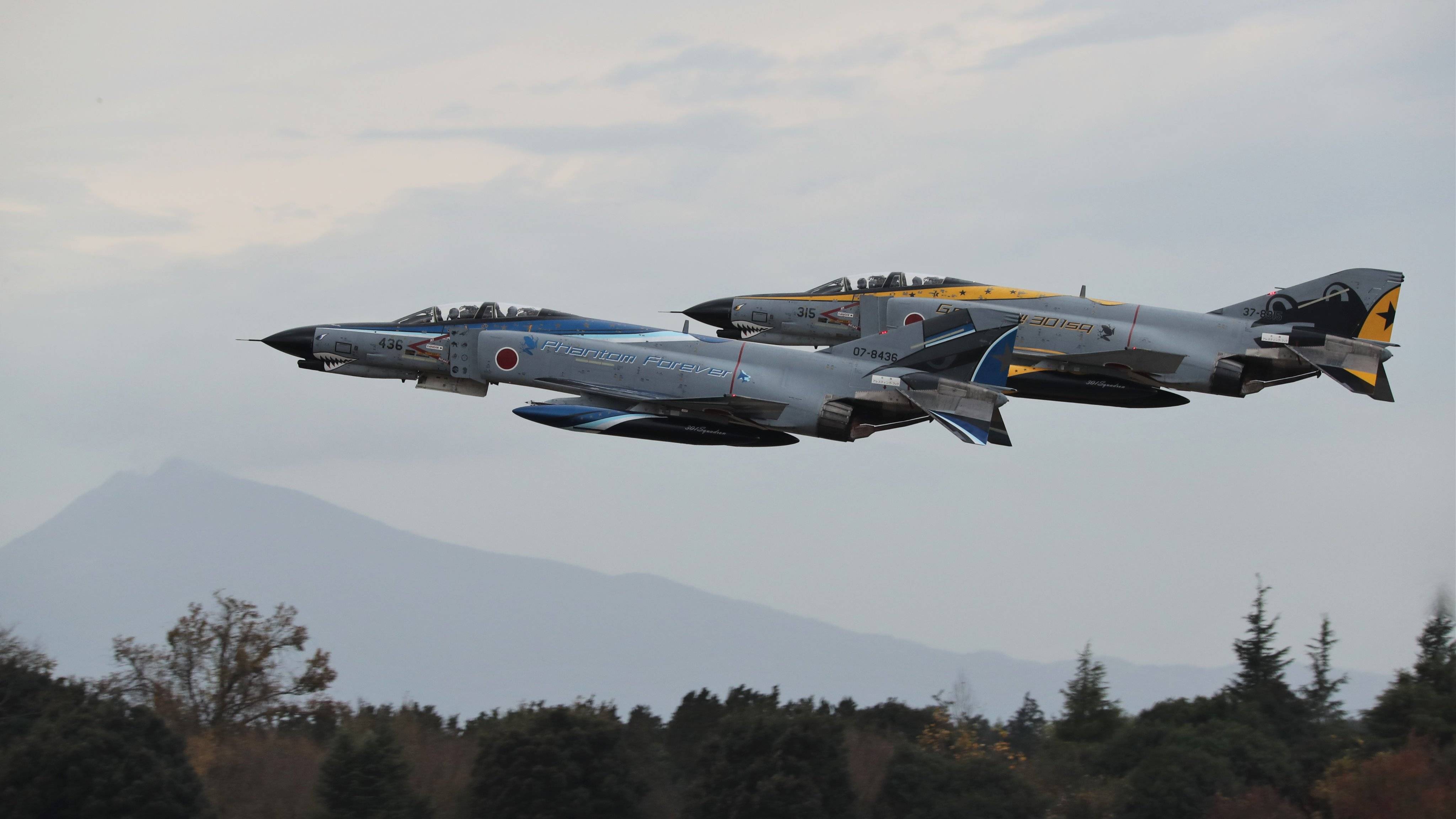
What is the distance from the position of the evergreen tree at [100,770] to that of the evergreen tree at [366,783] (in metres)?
2.74

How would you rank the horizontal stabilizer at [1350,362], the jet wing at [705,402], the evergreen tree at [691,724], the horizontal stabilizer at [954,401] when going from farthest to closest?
the evergreen tree at [691,724], the horizontal stabilizer at [1350,362], the jet wing at [705,402], the horizontal stabilizer at [954,401]

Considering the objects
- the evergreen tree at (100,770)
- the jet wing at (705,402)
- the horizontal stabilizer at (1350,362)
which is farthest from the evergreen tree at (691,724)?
the horizontal stabilizer at (1350,362)

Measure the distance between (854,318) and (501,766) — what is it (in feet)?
42.6

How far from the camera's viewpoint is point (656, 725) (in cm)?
4678

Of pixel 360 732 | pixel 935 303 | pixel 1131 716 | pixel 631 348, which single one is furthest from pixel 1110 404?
pixel 1131 716

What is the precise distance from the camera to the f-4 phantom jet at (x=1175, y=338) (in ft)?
106

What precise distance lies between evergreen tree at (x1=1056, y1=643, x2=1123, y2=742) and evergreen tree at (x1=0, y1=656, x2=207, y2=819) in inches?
1233

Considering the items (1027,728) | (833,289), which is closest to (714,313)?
(833,289)

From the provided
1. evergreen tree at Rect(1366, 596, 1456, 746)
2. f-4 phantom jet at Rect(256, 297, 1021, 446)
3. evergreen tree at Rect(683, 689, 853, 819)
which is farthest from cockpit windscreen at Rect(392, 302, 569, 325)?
evergreen tree at Rect(1366, 596, 1456, 746)

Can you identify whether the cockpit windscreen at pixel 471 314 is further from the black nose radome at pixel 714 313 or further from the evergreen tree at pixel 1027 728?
the evergreen tree at pixel 1027 728

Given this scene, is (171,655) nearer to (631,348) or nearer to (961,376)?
(631,348)

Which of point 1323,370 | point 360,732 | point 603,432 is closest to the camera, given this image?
point 603,432

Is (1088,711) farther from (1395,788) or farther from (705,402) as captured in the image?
(705,402)

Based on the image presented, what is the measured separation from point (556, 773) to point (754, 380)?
11.5 metres
